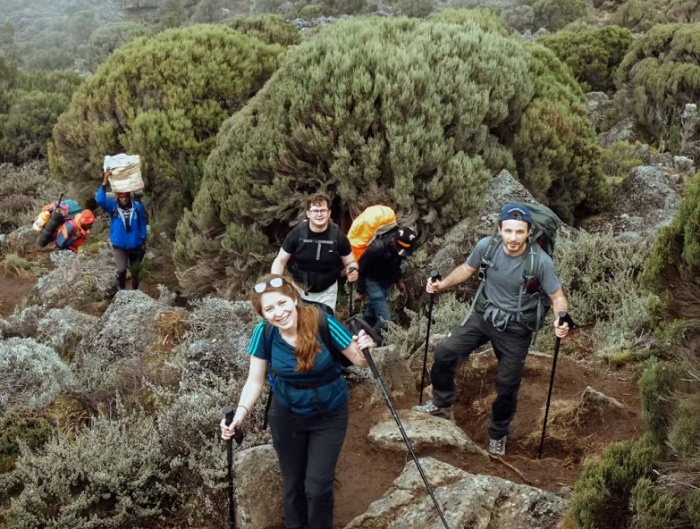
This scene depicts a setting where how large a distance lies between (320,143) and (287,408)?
4816mm

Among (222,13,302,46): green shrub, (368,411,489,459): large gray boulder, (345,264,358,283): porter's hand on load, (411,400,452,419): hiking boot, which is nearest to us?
(368,411,489,459): large gray boulder

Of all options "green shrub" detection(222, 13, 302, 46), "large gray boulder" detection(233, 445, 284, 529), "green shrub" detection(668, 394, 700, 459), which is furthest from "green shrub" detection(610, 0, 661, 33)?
"large gray boulder" detection(233, 445, 284, 529)

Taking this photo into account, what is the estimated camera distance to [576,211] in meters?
9.39

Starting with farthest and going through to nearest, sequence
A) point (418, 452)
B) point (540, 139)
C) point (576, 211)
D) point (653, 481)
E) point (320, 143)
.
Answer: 1. point (576, 211)
2. point (540, 139)
3. point (320, 143)
4. point (418, 452)
5. point (653, 481)

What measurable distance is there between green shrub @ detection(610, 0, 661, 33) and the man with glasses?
2883 cm

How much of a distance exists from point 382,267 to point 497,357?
6.23 ft

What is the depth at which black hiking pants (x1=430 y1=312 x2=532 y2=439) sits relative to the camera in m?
4.58

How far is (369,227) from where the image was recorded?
629cm

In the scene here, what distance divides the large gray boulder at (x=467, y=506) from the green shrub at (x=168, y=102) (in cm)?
739

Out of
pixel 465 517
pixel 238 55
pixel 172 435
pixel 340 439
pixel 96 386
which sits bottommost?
pixel 96 386

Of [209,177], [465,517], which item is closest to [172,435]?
[465,517]

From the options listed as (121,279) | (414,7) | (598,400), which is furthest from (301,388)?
(414,7)

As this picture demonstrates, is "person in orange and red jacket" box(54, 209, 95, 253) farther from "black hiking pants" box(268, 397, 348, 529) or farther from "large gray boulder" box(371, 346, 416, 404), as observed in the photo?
"black hiking pants" box(268, 397, 348, 529)

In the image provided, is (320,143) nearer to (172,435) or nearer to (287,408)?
(172,435)
